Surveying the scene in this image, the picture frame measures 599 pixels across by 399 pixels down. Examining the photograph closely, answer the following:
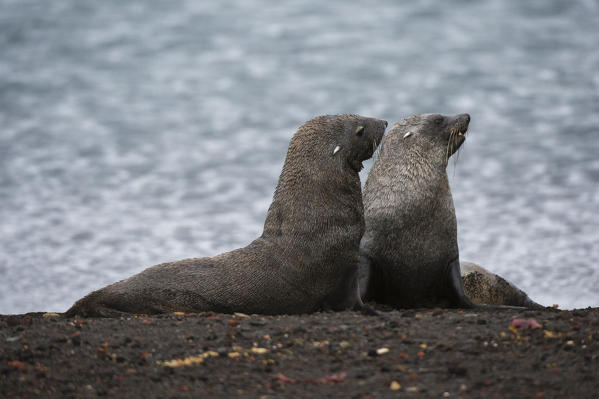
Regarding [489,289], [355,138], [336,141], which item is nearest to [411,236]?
[355,138]

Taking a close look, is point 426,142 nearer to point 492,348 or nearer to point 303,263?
point 303,263

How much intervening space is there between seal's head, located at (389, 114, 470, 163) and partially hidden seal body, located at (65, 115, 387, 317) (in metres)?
1.22

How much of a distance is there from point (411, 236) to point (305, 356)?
448 cm

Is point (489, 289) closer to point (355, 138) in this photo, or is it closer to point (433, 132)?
point (433, 132)

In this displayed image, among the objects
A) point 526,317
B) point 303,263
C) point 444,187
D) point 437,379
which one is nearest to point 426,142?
point 444,187

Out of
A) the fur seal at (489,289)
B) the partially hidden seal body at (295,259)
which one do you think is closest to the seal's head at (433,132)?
the partially hidden seal body at (295,259)

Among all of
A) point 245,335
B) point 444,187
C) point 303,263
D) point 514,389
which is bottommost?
point 514,389

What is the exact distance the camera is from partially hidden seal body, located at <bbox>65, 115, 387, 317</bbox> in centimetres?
1119

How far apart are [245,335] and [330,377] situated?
161 centimetres

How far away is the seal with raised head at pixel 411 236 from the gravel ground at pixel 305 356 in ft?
8.11

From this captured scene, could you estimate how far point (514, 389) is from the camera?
24.5ft

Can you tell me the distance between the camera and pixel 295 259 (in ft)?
37.7

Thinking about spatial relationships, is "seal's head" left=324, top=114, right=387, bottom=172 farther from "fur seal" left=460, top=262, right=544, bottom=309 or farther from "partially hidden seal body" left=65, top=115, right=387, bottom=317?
"fur seal" left=460, top=262, right=544, bottom=309

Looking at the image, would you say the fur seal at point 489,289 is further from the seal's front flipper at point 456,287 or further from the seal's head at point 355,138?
the seal's head at point 355,138
